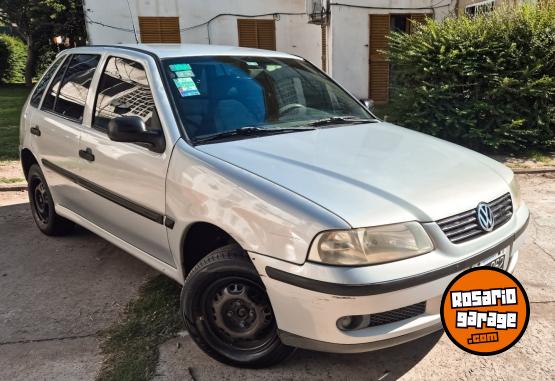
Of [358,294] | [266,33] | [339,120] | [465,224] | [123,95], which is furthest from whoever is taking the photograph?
[266,33]

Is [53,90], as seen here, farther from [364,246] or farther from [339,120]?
[364,246]

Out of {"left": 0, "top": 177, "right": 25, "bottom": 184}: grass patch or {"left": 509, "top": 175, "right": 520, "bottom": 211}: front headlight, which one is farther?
{"left": 0, "top": 177, "right": 25, "bottom": 184}: grass patch

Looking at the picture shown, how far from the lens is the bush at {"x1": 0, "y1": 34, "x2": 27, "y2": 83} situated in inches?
952

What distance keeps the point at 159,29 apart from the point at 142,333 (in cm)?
1234

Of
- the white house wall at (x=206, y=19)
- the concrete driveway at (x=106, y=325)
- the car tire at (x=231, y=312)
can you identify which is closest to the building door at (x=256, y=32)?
Result: the white house wall at (x=206, y=19)

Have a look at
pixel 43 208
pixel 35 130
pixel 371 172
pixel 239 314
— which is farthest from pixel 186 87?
pixel 43 208

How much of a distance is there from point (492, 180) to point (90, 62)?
294 cm

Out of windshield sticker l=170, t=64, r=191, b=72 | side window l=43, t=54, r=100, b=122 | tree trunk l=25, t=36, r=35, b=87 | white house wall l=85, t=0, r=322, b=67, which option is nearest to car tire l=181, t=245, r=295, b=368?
windshield sticker l=170, t=64, r=191, b=72

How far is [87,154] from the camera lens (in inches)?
139

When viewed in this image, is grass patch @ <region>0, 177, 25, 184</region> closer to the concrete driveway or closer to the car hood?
the concrete driveway

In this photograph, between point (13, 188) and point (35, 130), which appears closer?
point (35, 130)

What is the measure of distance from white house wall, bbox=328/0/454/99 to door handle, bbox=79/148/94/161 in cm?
986

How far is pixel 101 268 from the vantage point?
157 inches

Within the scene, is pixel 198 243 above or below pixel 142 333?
above
